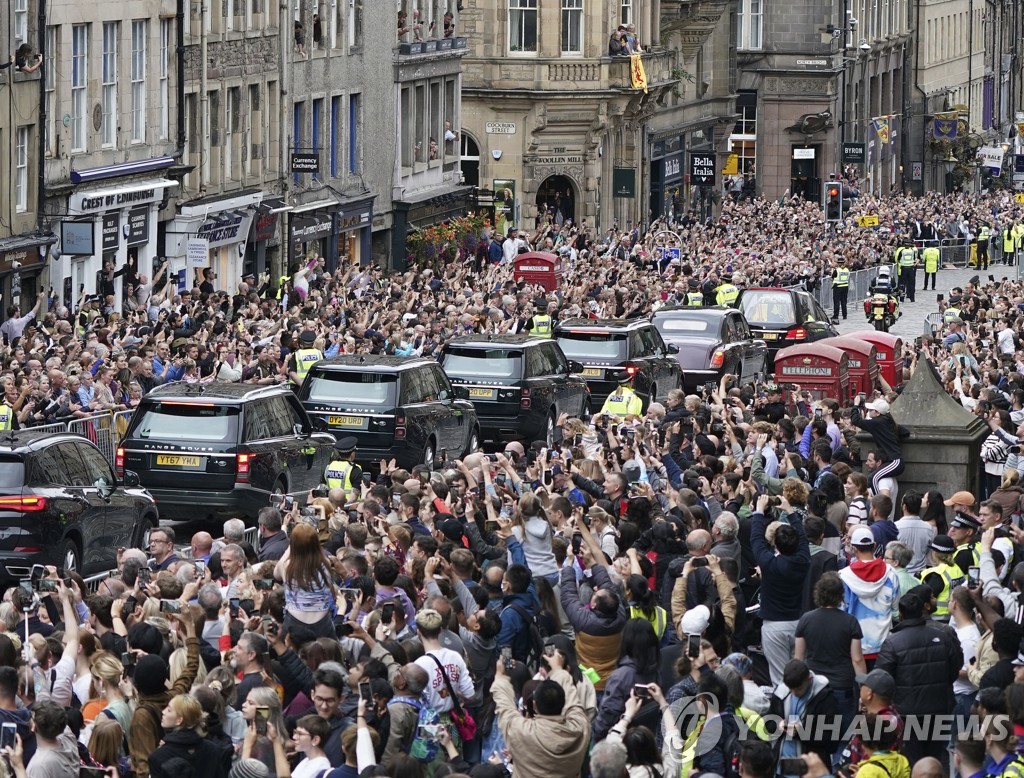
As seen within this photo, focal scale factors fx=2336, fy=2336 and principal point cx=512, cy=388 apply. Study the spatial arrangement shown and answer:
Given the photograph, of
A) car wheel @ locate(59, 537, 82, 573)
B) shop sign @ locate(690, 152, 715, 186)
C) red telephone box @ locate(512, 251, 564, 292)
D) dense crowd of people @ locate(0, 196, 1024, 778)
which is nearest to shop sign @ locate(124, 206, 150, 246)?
red telephone box @ locate(512, 251, 564, 292)

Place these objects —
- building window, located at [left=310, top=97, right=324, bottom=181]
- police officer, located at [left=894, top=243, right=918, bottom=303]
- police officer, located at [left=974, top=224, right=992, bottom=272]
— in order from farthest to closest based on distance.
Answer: police officer, located at [left=974, top=224, right=992, bottom=272], police officer, located at [left=894, top=243, right=918, bottom=303], building window, located at [left=310, top=97, right=324, bottom=181]

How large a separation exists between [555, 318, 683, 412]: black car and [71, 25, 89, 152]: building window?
1081 cm

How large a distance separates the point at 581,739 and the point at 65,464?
916cm

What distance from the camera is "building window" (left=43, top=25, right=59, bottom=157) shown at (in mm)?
37406

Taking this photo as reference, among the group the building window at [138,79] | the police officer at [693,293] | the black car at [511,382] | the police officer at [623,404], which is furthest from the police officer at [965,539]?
the building window at [138,79]

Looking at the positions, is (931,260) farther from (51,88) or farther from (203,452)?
(203,452)

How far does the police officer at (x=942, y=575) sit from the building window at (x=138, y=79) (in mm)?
28302

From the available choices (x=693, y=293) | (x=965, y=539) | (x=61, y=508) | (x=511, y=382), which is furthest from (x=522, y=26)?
(x=965, y=539)

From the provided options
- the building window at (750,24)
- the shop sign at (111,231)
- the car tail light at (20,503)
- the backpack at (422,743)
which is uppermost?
the building window at (750,24)

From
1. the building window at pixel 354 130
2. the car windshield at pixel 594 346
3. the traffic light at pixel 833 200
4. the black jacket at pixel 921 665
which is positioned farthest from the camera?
the traffic light at pixel 833 200

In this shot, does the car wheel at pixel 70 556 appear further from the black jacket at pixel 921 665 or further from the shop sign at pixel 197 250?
the shop sign at pixel 197 250

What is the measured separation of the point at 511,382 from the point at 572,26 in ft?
129

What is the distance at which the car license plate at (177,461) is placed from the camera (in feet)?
72.2

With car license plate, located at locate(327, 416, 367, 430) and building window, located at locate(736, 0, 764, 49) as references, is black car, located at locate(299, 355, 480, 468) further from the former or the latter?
building window, located at locate(736, 0, 764, 49)
